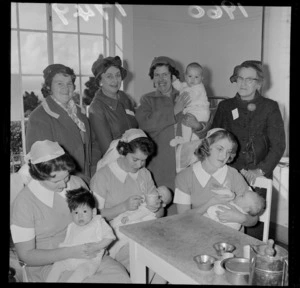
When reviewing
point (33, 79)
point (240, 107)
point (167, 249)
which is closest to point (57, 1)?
point (33, 79)

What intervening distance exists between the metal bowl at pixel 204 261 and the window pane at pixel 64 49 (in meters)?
0.97

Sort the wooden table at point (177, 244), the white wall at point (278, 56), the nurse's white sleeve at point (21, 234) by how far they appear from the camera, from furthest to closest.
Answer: the white wall at point (278, 56), the nurse's white sleeve at point (21, 234), the wooden table at point (177, 244)

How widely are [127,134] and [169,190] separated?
0.34 metres

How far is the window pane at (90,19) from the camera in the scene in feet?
5.22

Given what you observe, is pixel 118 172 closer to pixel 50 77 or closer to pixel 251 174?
pixel 50 77

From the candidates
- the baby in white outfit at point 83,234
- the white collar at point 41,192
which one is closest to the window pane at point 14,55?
the white collar at point 41,192

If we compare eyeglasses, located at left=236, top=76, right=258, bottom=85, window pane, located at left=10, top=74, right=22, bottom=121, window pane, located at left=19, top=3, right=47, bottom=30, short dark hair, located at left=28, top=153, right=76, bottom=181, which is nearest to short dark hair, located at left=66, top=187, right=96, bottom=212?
short dark hair, located at left=28, top=153, right=76, bottom=181

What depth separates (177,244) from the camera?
140cm

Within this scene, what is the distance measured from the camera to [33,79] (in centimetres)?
160

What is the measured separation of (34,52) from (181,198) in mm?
941

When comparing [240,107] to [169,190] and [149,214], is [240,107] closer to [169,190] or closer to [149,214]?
[169,190]

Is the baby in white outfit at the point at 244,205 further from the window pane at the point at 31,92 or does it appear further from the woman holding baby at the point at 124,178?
the window pane at the point at 31,92

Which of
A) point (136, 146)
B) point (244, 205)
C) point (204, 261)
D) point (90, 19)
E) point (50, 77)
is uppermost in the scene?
Result: point (90, 19)

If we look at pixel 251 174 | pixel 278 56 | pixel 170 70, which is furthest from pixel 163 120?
pixel 278 56
